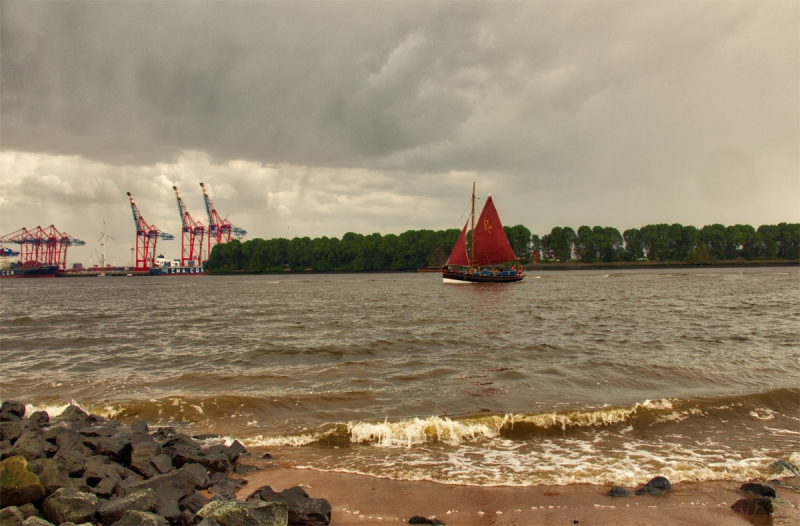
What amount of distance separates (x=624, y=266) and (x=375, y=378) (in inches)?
6243

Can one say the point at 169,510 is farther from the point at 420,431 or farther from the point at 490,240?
the point at 490,240

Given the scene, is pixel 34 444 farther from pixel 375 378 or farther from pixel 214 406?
pixel 375 378

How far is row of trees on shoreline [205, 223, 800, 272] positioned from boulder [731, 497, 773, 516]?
511 ft

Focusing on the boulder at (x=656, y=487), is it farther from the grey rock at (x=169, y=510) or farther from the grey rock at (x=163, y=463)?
the grey rock at (x=163, y=463)

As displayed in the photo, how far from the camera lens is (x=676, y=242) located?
157 meters

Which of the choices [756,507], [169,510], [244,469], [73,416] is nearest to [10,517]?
[169,510]

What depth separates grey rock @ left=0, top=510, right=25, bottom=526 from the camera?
4465 mm

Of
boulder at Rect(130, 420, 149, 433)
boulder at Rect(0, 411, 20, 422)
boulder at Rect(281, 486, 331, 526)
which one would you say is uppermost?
boulder at Rect(281, 486, 331, 526)

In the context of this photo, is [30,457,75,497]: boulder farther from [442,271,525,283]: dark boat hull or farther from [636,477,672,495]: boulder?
[442,271,525,283]: dark boat hull

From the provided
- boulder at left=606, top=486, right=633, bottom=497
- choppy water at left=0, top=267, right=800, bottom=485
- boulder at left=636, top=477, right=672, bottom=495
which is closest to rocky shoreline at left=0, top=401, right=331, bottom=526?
choppy water at left=0, top=267, right=800, bottom=485

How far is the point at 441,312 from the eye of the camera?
2961 cm

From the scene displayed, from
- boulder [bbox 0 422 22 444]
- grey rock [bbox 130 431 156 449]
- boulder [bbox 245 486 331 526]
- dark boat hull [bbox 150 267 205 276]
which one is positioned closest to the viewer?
boulder [bbox 245 486 331 526]

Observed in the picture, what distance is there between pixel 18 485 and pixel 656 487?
6.74m

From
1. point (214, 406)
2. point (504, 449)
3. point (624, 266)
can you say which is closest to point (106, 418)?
point (214, 406)
